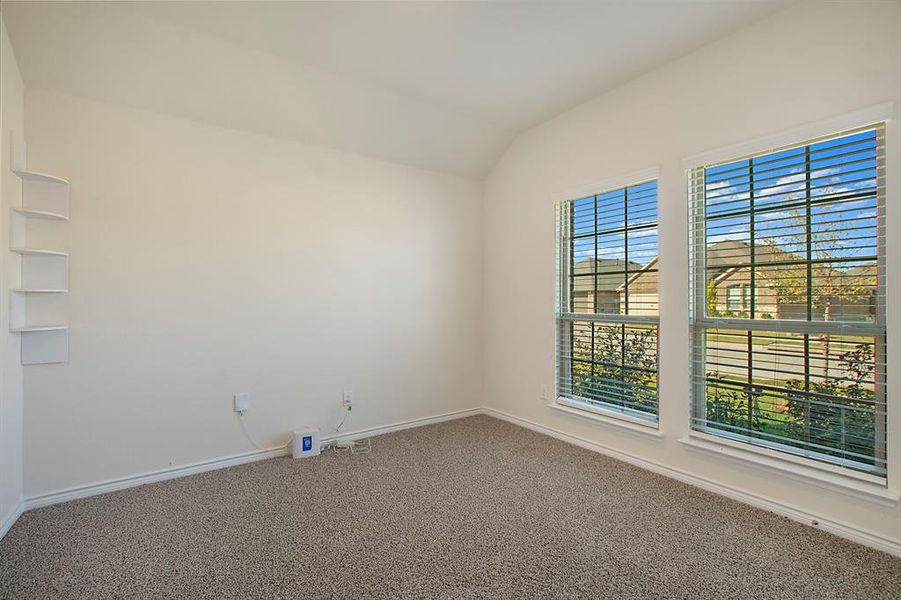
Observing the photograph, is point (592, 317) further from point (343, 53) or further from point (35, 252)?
point (35, 252)

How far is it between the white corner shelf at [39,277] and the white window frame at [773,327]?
3726 millimetres

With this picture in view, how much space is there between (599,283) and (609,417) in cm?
102

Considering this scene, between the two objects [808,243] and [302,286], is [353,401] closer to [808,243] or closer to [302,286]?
[302,286]

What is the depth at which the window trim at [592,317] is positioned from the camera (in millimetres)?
2893

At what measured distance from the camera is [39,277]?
2.36 metres

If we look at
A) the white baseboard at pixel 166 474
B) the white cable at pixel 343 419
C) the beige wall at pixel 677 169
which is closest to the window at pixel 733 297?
the beige wall at pixel 677 169

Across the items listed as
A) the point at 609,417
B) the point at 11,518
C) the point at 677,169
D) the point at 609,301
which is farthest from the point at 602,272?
the point at 11,518

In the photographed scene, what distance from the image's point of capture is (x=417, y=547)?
77.6 inches

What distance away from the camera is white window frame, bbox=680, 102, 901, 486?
1.95 meters

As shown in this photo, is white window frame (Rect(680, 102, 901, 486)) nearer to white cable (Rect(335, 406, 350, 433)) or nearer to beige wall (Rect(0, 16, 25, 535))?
white cable (Rect(335, 406, 350, 433))

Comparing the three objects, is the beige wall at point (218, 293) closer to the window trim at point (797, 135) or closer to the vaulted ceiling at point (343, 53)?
the vaulted ceiling at point (343, 53)

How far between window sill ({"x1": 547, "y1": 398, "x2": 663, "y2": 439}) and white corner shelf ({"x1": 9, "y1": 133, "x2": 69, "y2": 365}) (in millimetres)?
3367

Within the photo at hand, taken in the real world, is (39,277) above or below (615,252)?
below

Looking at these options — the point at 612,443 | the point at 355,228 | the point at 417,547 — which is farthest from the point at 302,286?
the point at 612,443
